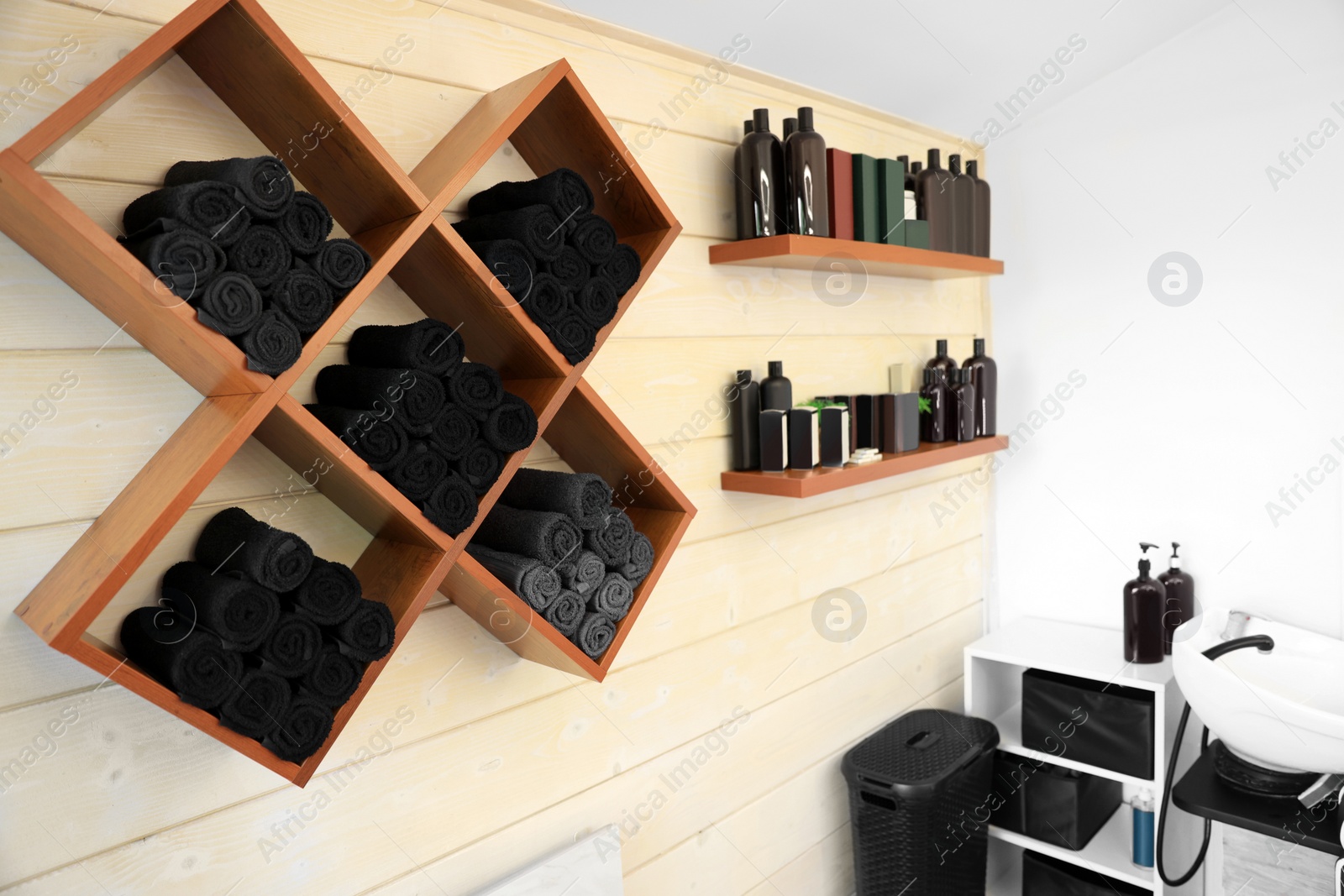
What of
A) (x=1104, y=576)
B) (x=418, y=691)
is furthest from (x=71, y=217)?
(x=1104, y=576)

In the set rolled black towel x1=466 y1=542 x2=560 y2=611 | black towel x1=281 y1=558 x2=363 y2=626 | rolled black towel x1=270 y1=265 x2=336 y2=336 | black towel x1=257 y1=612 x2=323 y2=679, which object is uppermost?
rolled black towel x1=270 y1=265 x2=336 y2=336

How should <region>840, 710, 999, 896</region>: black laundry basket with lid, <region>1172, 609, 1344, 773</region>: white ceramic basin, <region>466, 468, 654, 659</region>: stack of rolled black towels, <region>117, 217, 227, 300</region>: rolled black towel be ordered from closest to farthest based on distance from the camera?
<region>117, 217, 227, 300</region>: rolled black towel → <region>466, 468, 654, 659</region>: stack of rolled black towels → <region>1172, 609, 1344, 773</region>: white ceramic basin → <region>840, 710, 999, 896</region>: black laundry basket with lid

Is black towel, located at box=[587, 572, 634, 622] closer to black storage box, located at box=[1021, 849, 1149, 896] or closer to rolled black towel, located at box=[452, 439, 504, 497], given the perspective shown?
rolled black towel, located at box=[452, 439, 504, 497]

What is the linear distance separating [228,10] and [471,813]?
108cm

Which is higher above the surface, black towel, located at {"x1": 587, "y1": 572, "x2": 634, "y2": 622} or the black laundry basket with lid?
black towel, located at {"x1": 587, "y1": 572, "x2": 634, "y2": 622}

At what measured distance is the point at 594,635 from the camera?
4.00 ft

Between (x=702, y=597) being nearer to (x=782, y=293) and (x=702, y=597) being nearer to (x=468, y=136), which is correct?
(x=782, y=293)

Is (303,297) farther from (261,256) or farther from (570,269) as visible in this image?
(570,269)

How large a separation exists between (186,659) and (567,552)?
0.48 m

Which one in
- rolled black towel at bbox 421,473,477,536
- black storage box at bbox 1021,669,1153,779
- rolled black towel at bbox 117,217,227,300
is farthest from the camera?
black storage box at bbox 1021,669,1153,779

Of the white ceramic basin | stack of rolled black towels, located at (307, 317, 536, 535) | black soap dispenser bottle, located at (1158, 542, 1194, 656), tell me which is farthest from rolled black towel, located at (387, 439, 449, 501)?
black soap dispenser bottle, located at (1158, 542, 1194, 656)

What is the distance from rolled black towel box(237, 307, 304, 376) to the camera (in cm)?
88

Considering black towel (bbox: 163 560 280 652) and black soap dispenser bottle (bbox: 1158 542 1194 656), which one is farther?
black soap dispenser bottle (bbox: 1158 542 1194 656)

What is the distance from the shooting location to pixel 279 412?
93 cm
